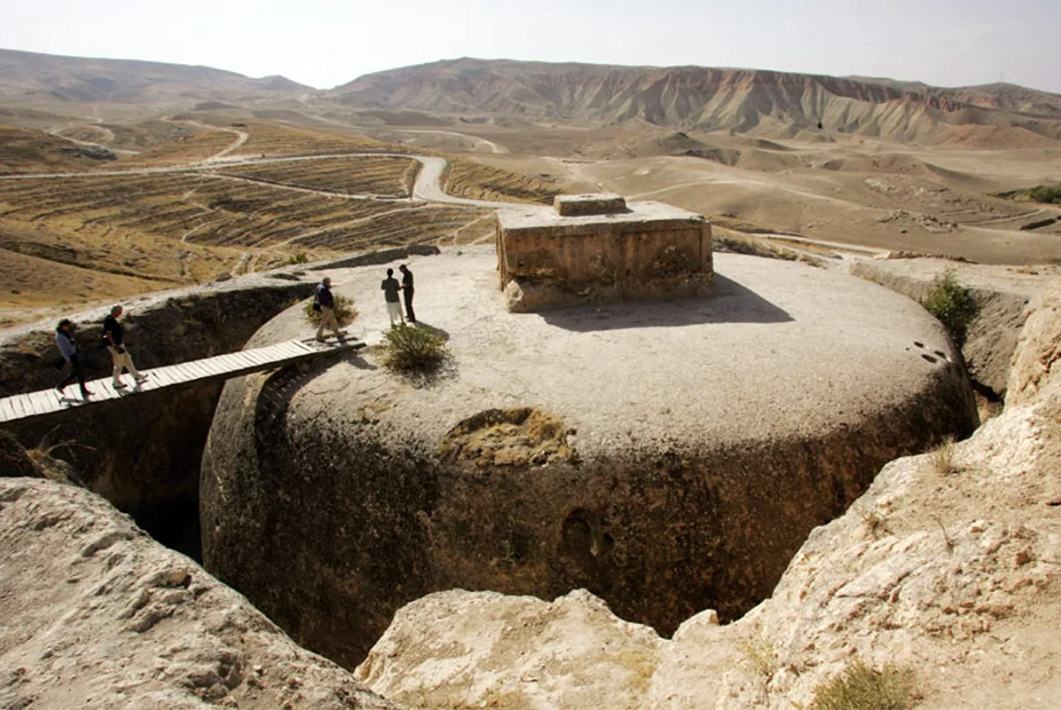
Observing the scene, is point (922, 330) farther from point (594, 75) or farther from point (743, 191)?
point (594, 75)

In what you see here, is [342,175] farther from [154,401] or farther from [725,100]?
[725,100]

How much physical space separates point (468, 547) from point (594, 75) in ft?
570

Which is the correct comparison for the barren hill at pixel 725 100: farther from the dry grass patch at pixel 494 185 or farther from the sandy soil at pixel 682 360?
the sandy soil at pixel 682 360

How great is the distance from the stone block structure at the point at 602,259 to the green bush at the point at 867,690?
8.42 meters

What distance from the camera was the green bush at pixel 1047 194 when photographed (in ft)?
152

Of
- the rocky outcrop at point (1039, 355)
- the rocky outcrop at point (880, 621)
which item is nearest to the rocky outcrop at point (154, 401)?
the rocky outcrop at point (880, 621)

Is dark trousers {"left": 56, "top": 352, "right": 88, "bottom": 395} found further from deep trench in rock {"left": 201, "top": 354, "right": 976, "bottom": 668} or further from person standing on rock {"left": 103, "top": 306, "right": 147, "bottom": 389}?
deep trench in rock {"left": 201, "top": 354, "right": 976, "bottom": 668}

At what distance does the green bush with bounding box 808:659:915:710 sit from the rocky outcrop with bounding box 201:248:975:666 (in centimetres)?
365

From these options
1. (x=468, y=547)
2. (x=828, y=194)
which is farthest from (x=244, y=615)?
(x=828, y=194)

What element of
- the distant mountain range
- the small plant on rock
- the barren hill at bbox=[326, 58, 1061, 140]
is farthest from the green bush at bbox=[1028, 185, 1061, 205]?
the barren hill at bbox=[326, 58, 1061, 140]

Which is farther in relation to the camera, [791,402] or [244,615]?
[791,402]

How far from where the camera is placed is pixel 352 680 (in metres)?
3.27

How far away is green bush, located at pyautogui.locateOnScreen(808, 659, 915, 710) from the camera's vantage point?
8.82 ft

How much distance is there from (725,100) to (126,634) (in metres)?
136
